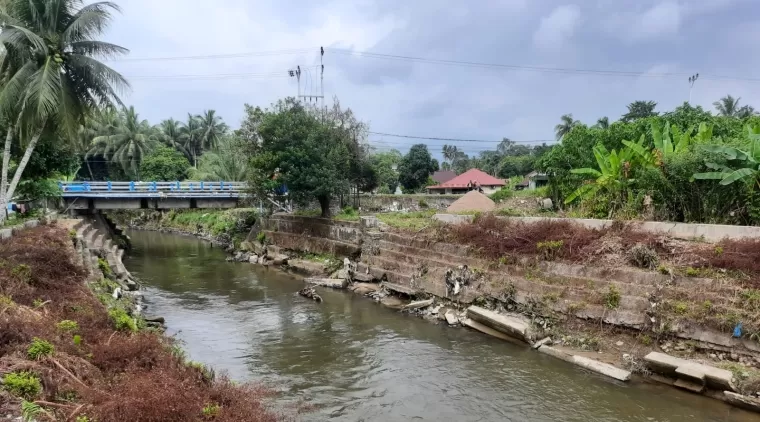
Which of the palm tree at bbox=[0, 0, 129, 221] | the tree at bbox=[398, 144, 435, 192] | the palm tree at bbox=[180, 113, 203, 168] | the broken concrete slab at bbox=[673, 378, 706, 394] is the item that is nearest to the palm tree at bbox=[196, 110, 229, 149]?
the palm tree at bbox=[180, 113, 203, 168]

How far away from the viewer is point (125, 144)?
48875 millimetres

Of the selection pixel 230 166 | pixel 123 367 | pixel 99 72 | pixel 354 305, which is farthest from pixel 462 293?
pixel 230 166

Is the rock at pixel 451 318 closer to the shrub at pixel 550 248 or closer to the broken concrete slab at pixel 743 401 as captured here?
the shrub at pixel 550 248

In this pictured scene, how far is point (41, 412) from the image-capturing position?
5.00 metres

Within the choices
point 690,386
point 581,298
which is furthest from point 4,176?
point 690,386

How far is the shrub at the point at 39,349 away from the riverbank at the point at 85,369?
13 millimetres

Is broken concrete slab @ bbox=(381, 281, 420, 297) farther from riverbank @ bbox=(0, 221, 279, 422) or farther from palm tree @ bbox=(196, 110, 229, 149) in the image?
palm tree @ bbox=(196, 110, 229, 149)

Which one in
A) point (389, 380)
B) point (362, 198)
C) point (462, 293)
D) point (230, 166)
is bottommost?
point (389, 380)

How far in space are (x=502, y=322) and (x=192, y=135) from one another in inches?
2288

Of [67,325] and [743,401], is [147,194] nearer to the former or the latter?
[67,325]

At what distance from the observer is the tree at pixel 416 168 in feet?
163

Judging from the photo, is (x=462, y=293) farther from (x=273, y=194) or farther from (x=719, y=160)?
(x=273, y=194)

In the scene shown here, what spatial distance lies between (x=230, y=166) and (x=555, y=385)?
38.3 metres

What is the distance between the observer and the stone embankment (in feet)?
31.8
